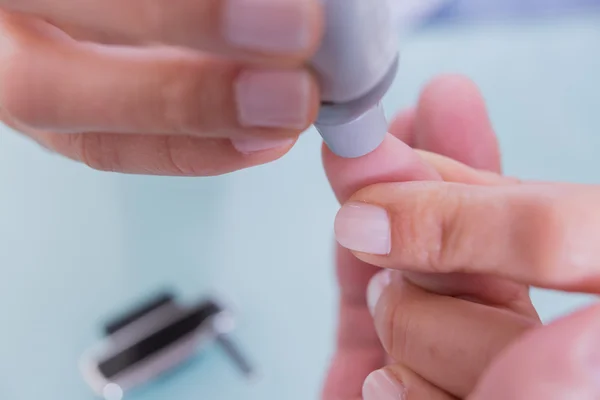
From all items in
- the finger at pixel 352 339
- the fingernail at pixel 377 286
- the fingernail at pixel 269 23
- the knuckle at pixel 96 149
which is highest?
the fingernail at pixel 269 23

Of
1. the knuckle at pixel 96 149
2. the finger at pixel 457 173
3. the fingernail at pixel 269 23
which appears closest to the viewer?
the fingernail at pixel 269 23

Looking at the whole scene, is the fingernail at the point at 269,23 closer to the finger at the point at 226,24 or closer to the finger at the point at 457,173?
the finger at the point at 226,24

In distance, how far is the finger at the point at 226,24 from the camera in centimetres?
17

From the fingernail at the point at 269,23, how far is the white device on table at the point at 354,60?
1 centimetres

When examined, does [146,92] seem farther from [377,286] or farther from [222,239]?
[222,239]

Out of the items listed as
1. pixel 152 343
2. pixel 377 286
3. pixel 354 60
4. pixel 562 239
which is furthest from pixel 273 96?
pixel 152 343

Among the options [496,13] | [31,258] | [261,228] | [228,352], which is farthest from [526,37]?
[31,258]

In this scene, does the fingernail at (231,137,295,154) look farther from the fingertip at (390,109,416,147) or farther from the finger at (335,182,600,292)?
the fingertip at (390,109,416,147)

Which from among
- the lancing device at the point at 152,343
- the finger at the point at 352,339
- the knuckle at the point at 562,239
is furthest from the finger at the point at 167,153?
the lancing device at the point at 152,343

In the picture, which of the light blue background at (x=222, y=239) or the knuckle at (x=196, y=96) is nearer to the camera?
the knuckle at (x=196, y=96)

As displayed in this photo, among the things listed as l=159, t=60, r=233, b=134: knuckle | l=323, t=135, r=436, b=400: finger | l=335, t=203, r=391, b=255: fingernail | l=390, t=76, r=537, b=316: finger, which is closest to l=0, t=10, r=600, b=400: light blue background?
l=323, t=135, r=436, b=400: finger

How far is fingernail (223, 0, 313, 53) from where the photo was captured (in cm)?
17

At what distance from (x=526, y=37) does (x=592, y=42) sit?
97mm

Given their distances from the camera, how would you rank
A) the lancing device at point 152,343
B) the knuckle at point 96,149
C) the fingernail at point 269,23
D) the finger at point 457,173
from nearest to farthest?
1. the fingernail at point 269,23
2. the knuckle at point 96,149
3. the finger at point 457,173
4. the lancing device at point 152,343
